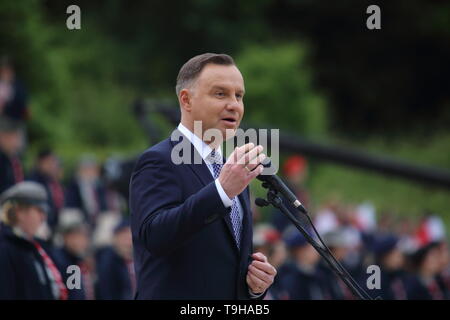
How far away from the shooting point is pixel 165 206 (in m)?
3.39

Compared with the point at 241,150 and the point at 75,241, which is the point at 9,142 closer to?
the point at 75,241

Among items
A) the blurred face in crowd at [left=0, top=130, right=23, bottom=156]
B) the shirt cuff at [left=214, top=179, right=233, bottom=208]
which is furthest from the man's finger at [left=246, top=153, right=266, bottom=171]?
the blurred face in crowd at [left=0, top=130, right=23, bottom=156]

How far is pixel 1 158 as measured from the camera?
29.2ft

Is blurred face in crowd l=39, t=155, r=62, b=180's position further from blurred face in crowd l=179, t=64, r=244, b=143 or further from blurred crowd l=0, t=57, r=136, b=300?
blurred face in crowd l=179, t=64, r=244, b=143

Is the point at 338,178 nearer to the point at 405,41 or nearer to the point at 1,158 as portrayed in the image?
the point at 405,41

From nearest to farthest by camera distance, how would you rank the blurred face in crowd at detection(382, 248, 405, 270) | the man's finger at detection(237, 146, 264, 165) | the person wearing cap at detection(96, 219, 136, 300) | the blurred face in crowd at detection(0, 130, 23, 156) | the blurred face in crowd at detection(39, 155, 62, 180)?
the man's finger at detection(237, 146, 264, 165), the person wearing cap at detection(96, 219, 136, 300), the blurred face in crowd at detection(0, 130, 23, 156), the blurred face in crowd at detection(382, 248, 405, 270), the blurred face in crowd at detection(39, 155, 62, 180)

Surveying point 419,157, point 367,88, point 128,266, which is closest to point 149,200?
point 128,266

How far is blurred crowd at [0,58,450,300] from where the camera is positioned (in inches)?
217

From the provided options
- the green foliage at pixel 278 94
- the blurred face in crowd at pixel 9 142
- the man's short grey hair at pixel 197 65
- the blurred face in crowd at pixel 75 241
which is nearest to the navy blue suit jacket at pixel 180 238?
the man's short grey hair at pixel 197 65

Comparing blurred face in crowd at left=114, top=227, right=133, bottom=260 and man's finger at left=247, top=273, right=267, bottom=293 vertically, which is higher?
man's finger at left=247, top=273, right=267, bottom=293

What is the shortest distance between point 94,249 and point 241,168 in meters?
7.27

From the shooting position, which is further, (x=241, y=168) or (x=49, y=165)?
(x=49, y=165)

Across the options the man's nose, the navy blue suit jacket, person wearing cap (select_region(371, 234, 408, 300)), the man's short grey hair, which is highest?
the man's short grey hair

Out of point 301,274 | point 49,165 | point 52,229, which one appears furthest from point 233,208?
point 49,165
